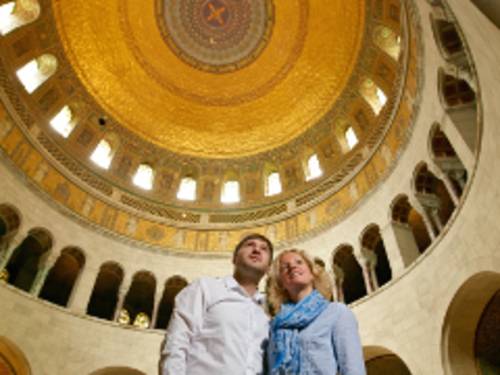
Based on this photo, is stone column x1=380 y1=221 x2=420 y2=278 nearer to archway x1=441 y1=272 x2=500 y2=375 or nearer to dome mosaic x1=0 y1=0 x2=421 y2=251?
dome mosaic x1=0 y1=0 x2=421 y2=251

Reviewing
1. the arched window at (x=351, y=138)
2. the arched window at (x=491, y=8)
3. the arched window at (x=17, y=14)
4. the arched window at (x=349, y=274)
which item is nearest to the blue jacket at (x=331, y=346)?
the arched window at (x=491, y=8)

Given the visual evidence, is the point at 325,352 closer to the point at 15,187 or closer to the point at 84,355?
the point at 84,355

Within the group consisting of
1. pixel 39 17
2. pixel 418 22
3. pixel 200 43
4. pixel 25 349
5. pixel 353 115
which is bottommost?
pixel 25 349

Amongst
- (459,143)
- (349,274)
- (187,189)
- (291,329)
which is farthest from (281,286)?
(187,189)

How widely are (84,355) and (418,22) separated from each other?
11.6 metres

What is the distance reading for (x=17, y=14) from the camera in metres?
13.7

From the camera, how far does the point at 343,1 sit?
14984 mm

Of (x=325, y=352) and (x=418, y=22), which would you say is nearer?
(x=325, y=352)

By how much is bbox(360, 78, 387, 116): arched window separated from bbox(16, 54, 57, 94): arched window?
1100 cm

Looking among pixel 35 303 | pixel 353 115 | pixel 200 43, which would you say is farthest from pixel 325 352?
A: pixel 200 43

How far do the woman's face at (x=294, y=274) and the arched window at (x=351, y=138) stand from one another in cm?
1249

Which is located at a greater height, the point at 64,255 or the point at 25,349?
the point at 64,255

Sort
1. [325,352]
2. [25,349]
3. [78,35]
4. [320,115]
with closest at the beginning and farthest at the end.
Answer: [325,352] → [25,349] → [78,35] → [320,115]

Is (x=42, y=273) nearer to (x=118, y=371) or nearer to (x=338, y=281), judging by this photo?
(x=118, y=371)
